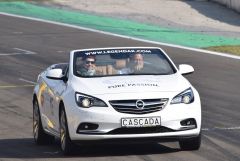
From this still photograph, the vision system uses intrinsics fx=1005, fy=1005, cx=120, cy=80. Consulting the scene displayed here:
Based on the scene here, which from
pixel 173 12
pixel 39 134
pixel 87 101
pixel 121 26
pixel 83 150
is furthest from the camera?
pixel 173 12

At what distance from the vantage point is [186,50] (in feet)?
112

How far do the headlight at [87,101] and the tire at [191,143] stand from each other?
1.26 m

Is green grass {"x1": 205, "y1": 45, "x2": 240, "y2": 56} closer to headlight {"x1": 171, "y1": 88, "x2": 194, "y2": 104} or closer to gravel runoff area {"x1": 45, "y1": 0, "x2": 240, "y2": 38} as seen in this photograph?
gravel runoff area {"x1": 45, "y1": 0, "x2": 240, "y2": 38}

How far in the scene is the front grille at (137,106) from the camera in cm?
1281

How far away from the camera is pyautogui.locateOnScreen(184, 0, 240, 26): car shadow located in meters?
43.5

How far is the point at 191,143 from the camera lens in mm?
13422

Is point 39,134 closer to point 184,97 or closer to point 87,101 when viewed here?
point 87,101

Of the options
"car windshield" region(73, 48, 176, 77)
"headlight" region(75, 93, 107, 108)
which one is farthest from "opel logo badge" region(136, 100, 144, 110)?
"car windshield" region(73, 48, 176, 77)

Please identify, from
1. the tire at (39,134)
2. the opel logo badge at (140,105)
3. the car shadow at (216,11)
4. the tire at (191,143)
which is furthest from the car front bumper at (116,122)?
the car shadow at (216,11)

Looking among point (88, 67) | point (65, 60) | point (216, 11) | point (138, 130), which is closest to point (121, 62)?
point (88, 67)

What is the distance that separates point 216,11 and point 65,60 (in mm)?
15772

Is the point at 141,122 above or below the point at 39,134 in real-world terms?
above

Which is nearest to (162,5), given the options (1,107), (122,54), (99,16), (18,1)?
(99,16)

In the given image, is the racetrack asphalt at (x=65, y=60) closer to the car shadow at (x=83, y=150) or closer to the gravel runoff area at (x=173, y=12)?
the car shadow at (x=83, y=150)
